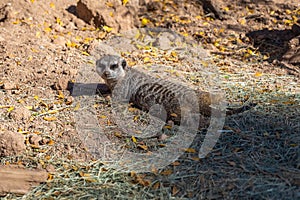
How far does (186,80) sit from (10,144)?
2.39 m

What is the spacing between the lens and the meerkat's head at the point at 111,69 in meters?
4.91

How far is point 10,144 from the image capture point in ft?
12.9

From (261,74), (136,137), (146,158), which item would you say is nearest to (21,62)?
(136,137)

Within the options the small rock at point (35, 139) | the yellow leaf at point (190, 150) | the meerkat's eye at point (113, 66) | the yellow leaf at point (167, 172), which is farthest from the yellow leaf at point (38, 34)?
the yellow leaf at point (167, 172)

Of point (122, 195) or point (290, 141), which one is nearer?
point (122, 195)

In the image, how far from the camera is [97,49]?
6105mm

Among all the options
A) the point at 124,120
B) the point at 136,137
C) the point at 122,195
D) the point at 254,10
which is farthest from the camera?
the point at 254,10

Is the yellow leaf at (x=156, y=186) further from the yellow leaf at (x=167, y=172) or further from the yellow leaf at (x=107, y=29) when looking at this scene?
the yellow leaf at (x=107, y=29)

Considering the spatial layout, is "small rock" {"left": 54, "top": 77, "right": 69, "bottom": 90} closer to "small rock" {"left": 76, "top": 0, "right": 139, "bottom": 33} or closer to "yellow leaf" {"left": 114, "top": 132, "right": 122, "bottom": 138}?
"yellow leaf" {"left": 114, "top": 132, "right": 122, "bottom": 138}

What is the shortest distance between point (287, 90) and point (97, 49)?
262 cm

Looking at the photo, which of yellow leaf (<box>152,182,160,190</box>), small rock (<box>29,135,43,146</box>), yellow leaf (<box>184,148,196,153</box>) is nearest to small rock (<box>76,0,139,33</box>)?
Result: small rock (<box>29,135,43,146</box>)

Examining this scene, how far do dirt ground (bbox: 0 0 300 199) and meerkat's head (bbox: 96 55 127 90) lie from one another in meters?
0.26

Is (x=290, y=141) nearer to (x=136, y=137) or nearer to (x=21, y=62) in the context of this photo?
(x=136, y=137)

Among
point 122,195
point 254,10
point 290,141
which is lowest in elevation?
point 122,195
